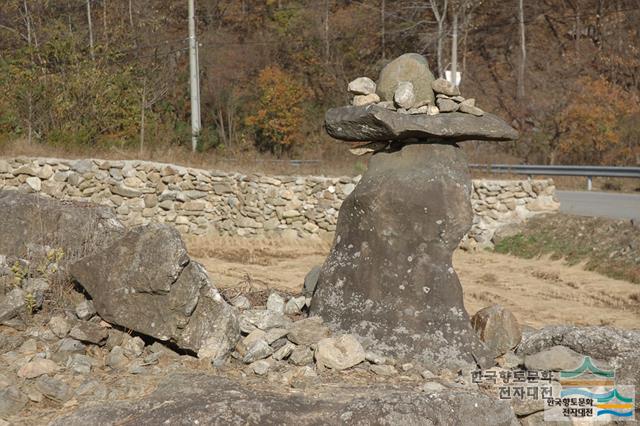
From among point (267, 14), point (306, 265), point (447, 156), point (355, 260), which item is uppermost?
point (267, 14)

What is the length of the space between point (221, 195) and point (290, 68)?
17477 millimetres

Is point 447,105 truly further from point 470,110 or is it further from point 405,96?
point 405,96

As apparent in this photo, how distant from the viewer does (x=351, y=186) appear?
1434 centimetres

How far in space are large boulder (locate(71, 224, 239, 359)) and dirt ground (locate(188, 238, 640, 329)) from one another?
1971 mm

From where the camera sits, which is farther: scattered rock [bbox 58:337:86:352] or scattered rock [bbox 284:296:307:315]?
scattered rock [bbox 284:296:307:315]

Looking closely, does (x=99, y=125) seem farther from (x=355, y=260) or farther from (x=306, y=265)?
(x=355, y=260)

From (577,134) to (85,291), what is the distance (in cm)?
2202

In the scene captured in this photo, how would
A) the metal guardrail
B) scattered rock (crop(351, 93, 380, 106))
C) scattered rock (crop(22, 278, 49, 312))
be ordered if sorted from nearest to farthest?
scattered rock (crop(22, 278, 49, 312)) < scattered rock (crop(351, 93, 380, 106)) < the metal guardrail

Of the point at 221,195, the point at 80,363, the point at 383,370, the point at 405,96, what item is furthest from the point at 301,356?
the point at 221,195

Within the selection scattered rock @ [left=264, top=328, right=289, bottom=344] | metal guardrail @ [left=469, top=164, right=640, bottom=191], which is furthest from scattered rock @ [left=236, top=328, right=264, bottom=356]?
metal guardrail @ [left=469, top=164, right=640, bottom=191]

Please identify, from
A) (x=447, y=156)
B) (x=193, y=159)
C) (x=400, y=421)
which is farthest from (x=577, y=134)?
(x=400, y=421)

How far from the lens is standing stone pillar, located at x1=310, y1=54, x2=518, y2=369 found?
16.7 feet

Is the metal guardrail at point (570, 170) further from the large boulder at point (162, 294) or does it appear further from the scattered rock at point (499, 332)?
the large boulder at point (162, 294)

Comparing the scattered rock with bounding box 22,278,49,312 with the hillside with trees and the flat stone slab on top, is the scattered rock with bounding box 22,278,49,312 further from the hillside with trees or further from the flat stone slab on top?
the hillside with trees
